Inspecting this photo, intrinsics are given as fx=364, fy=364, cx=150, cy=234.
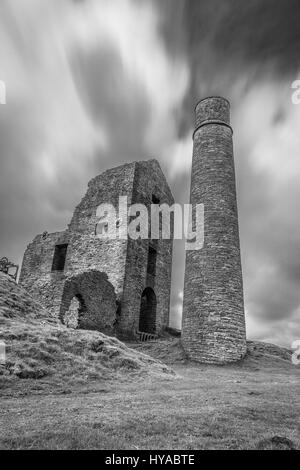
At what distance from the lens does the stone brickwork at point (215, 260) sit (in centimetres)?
1356

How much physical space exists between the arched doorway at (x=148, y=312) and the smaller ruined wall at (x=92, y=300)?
422cm

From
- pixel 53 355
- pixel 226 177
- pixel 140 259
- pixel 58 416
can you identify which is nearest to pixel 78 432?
pixel 58 416

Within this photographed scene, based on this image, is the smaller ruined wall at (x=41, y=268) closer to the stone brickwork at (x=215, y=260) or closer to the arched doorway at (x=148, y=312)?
the arched doorway at (x=148, y=312)

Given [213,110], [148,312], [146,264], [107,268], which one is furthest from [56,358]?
[148,312]

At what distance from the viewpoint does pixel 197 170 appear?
16656mm

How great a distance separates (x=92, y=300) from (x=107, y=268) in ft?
8.92

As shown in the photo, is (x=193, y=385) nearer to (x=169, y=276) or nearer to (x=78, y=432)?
(x=78, y=432)

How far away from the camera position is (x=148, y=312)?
21.9 meters

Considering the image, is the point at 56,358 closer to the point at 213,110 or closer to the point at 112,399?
the point at 112,399

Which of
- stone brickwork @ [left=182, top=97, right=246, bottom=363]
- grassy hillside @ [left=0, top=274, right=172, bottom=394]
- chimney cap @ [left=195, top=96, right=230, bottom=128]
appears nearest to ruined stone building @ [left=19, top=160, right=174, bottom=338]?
stone brickwork @ [left=182, top=97, right=246, bottom=363]

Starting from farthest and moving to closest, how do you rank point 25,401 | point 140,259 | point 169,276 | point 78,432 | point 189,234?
point 169,276
point 140,259
point 189,234
point 25,401
point 78,432

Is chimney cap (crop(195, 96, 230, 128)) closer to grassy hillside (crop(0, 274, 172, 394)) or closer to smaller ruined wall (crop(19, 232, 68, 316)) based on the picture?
grassy hillside (crop(0, 274, 172, 394))

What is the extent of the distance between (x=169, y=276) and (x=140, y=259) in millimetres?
3901

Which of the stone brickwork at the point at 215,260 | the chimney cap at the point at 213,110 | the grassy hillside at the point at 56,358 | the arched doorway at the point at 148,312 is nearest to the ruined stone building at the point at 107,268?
the arched doorway at the point at 148,312
